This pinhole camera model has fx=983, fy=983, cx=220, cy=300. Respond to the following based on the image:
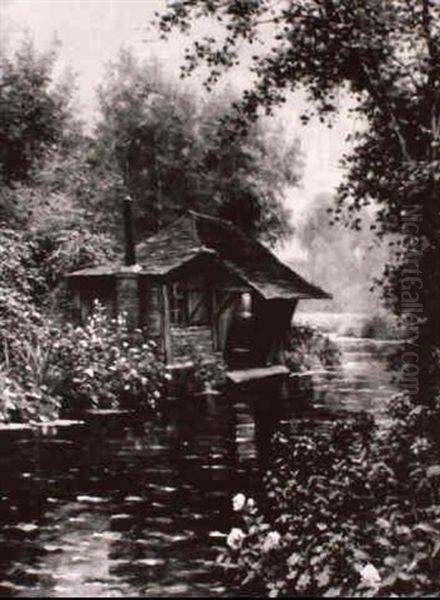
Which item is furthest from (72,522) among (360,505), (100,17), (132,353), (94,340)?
(132,353)

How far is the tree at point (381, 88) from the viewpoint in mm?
10102

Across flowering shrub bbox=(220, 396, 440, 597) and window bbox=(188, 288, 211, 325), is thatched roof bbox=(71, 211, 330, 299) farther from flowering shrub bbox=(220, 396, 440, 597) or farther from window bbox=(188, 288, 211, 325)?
flowering shrub bbox=(220, 396, 440, 597)

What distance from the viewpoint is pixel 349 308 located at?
3260 inches

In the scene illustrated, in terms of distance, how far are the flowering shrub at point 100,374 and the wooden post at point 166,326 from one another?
4.72 m

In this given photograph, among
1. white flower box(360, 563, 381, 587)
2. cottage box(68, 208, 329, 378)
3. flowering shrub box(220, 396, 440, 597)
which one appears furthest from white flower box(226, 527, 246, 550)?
cottage box(68, 208, 329, 378)

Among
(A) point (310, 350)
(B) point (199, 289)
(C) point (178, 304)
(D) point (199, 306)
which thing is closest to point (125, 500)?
(C) point (178, 304)

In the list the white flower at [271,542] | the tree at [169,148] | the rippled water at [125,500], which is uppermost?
the tree at [169,148]

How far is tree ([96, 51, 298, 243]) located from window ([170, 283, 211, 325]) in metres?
5.14

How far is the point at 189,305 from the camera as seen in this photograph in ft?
96.0

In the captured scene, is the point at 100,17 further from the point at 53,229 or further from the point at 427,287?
the point at 53,229

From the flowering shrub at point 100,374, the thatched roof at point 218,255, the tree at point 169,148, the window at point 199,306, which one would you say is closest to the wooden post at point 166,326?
the thatched roof at point 218,255

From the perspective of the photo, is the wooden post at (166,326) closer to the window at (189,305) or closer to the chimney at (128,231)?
the window at (189,305)

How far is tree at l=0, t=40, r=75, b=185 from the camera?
1068 inches

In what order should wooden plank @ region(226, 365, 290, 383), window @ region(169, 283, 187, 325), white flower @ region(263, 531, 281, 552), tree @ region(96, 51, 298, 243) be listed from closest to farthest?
white flower @ region(263, 531, 281, 552) → wooden plank @ region(226, 365, 290, 383) → window @ region(169, 283, 187, 325) → tree @ region(96, 51, 298, 243)
